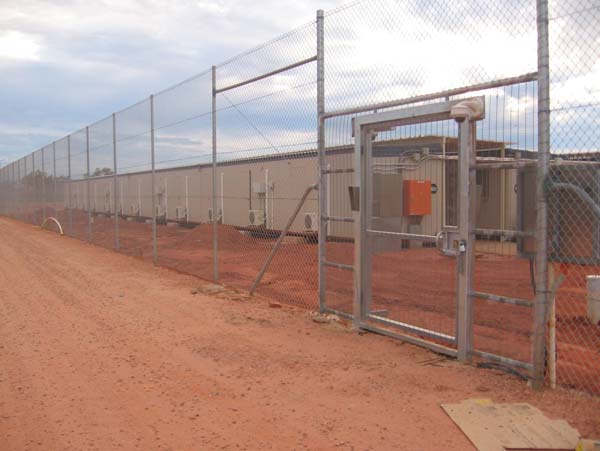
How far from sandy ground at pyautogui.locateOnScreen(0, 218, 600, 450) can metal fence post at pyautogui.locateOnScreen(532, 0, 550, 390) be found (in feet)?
1.14

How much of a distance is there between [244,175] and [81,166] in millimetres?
8576

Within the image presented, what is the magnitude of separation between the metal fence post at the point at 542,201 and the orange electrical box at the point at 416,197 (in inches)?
69.8

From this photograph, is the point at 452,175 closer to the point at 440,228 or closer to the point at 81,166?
the point at 440,228

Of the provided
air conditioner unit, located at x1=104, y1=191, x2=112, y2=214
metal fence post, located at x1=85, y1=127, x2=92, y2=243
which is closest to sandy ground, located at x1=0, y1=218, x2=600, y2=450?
metal fence post, located at x1=85, y1=127, x2=92, y2=243

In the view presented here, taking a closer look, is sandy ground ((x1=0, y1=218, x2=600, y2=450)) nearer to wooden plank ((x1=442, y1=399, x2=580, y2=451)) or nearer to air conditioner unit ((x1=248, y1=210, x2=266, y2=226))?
wooden plank ((x1=442, y1=399, x2=580, y2=451))

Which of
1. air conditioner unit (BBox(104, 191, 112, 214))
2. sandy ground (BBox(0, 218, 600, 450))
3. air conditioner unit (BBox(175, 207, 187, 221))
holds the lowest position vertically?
sandy ground (BBox(0, 218, 600, 450))

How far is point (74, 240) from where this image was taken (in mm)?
20812

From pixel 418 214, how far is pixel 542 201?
6.35ft

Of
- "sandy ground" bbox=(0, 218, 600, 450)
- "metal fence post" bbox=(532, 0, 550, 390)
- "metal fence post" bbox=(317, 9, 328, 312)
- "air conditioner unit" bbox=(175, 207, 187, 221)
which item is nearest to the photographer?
"sandy ground" bbox=(0, 218, 600, 450)

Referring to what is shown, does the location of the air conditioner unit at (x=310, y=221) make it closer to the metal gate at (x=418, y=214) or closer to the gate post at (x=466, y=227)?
Answer: the metal gate at (x=418, y=214)

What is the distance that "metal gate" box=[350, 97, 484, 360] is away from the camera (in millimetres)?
5383

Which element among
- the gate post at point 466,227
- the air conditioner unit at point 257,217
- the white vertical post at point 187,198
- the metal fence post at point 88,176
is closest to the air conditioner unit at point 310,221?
the air conditioner unit at point 257,217

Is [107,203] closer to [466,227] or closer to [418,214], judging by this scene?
[418,214]

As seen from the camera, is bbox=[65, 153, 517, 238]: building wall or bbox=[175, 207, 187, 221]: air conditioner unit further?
bbox=[175, 207, 187, 221]: air conditioner unit
